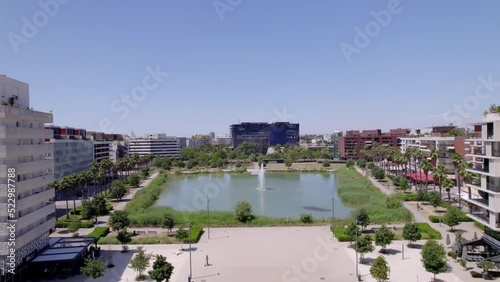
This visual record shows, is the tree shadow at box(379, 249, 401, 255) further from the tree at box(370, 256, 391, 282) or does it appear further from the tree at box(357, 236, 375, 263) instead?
the tree at box(370, 256, 391, 282)

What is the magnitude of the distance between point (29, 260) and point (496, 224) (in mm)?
28282

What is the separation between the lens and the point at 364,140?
109438 millimetres

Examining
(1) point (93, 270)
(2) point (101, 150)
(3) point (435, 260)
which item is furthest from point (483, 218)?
(2) point (101, 150)

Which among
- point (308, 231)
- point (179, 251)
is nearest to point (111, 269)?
point (179, 251)

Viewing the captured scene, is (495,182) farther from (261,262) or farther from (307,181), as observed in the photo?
(307,181)

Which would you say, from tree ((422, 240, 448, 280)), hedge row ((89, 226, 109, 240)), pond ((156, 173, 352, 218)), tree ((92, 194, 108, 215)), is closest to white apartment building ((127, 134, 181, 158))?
pond ((156, 173, 352, 218))

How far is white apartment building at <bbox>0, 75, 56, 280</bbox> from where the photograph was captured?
20945 millimetres

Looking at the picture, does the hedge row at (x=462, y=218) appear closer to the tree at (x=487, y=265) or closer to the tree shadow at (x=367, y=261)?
the tree shadow at (x=367, y=261)

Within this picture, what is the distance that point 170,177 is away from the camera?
82.4 m

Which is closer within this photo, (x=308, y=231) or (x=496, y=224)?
(x=496, y=224)

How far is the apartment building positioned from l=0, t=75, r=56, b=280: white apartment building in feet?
305

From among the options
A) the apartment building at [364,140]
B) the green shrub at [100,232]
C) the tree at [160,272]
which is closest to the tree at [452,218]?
the tree at [160,272]

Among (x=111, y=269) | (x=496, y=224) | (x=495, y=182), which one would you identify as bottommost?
(x=111, y=269)

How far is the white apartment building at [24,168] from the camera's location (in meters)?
20.9
